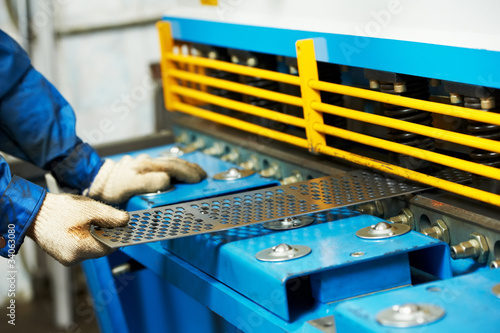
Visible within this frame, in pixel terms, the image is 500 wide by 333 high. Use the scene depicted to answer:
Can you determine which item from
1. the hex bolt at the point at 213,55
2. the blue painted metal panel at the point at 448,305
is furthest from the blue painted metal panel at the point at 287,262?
the hex bolt at the point at 213,55

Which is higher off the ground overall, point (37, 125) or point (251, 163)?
point (37, 125)

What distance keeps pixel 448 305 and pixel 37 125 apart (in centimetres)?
120

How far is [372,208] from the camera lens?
1.41 meters

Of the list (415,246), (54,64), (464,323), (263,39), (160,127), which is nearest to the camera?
(464,323)

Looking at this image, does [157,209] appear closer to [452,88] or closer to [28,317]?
[452,88]

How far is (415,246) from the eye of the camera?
1125 mm

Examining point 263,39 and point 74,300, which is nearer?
point 263,39

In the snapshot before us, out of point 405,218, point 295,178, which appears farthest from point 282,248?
point 295,178

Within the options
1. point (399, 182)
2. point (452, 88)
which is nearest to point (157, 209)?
point (399, 182)

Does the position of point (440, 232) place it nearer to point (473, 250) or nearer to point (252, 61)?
point (473, 250)

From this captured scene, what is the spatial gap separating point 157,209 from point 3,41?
2.18 ft

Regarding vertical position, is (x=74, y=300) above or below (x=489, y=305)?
below

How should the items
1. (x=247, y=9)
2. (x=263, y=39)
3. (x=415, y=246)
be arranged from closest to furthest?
(x=415, y=246) → (x=263, y=39) → (x=247, y=9)

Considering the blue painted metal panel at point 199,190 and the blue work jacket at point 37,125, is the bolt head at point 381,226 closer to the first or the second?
the blue painted metal panel at point 199,190
